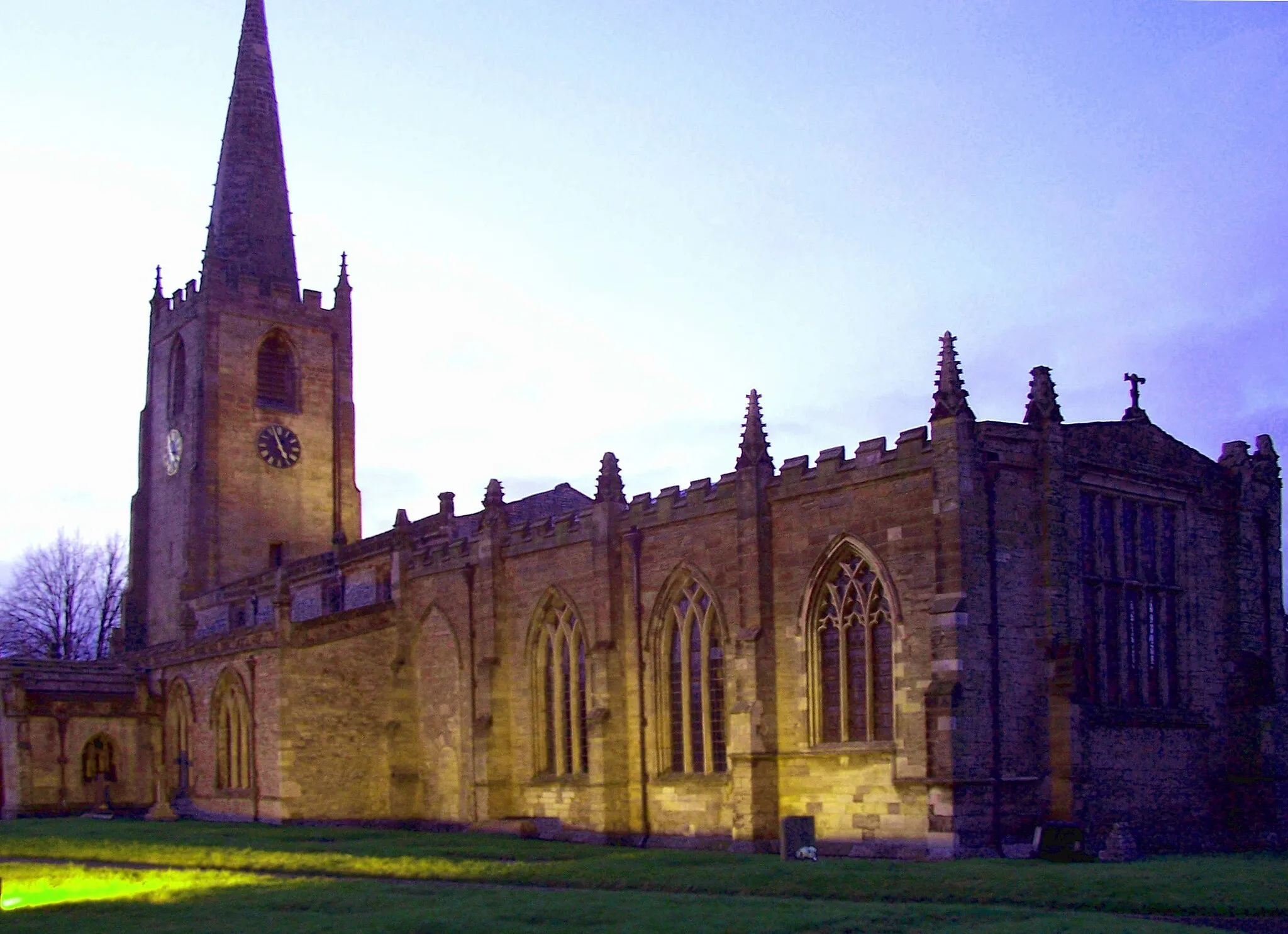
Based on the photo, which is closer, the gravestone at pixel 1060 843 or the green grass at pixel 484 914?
the green grass at pixel 484 914

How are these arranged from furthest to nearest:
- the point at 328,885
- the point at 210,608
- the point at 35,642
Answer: the point at 35,642, the point at 210,608, the point at 328,885

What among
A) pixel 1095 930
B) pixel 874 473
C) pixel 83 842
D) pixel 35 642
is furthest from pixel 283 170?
pixel 1095 930

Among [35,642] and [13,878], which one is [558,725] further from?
[35,642]

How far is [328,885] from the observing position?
2491cm

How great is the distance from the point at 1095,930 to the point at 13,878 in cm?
2052

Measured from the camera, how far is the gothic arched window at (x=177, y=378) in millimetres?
65562

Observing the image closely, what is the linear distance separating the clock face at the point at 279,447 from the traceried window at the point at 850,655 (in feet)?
122

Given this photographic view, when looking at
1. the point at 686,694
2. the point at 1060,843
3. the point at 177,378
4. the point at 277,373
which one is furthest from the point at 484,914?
the point at 177,378

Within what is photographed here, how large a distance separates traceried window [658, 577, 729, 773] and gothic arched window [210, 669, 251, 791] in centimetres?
1643

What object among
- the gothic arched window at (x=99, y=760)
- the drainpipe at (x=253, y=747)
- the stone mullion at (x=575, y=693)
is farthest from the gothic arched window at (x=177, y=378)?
the stone mullion at (x=575, y=693)

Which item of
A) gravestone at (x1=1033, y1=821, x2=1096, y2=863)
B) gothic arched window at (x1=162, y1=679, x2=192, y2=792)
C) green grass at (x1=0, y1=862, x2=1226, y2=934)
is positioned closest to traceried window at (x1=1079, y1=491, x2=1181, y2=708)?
gravestone at (x1=1033, y1=821, x2=1096, y2=863)

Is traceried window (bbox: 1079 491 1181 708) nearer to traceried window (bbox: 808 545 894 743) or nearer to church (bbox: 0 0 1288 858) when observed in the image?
church (bbox: 0 0 1288 858)

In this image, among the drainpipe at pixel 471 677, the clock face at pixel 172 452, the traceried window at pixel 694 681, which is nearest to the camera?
the traceried window at pixel 694 681

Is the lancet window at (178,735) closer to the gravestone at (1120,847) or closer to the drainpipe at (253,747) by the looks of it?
the drainpipe at (253,747)
